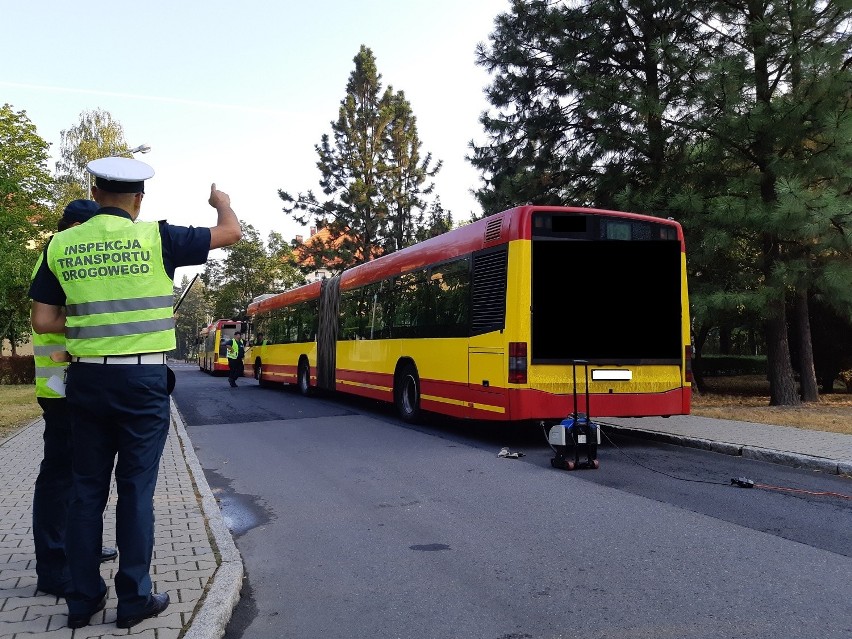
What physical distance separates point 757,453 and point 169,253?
7688mm

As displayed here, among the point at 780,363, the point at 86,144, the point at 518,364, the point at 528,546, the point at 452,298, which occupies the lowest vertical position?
the point at 528,546

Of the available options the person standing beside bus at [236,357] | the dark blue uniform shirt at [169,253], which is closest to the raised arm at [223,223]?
the dark blue uniform shirt at [169,253]

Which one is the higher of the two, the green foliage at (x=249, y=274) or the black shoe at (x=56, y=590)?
the green foliage at (x=249, y=274)

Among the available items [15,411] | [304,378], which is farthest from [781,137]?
[15,411]

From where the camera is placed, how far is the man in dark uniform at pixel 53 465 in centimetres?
381

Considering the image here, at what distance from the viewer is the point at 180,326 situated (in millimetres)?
133250

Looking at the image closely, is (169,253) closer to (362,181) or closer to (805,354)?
(805,354)

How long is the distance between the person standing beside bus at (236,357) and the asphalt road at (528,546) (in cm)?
1604

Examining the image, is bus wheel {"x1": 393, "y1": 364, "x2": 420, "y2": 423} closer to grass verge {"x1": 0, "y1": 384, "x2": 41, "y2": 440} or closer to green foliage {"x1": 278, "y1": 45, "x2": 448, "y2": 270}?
grass verge {"x1": 0, "y1": 384, "x2": 41, "y2": 440}

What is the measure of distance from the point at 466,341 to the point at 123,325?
7.34m

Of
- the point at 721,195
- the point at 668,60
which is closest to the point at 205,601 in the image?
the point at 721,195

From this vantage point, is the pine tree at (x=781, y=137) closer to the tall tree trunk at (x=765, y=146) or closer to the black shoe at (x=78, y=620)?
the tall tree trunk at (x=765, y=146)

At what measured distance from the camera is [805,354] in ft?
54.0

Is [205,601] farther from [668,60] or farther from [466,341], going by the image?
[668,60]
